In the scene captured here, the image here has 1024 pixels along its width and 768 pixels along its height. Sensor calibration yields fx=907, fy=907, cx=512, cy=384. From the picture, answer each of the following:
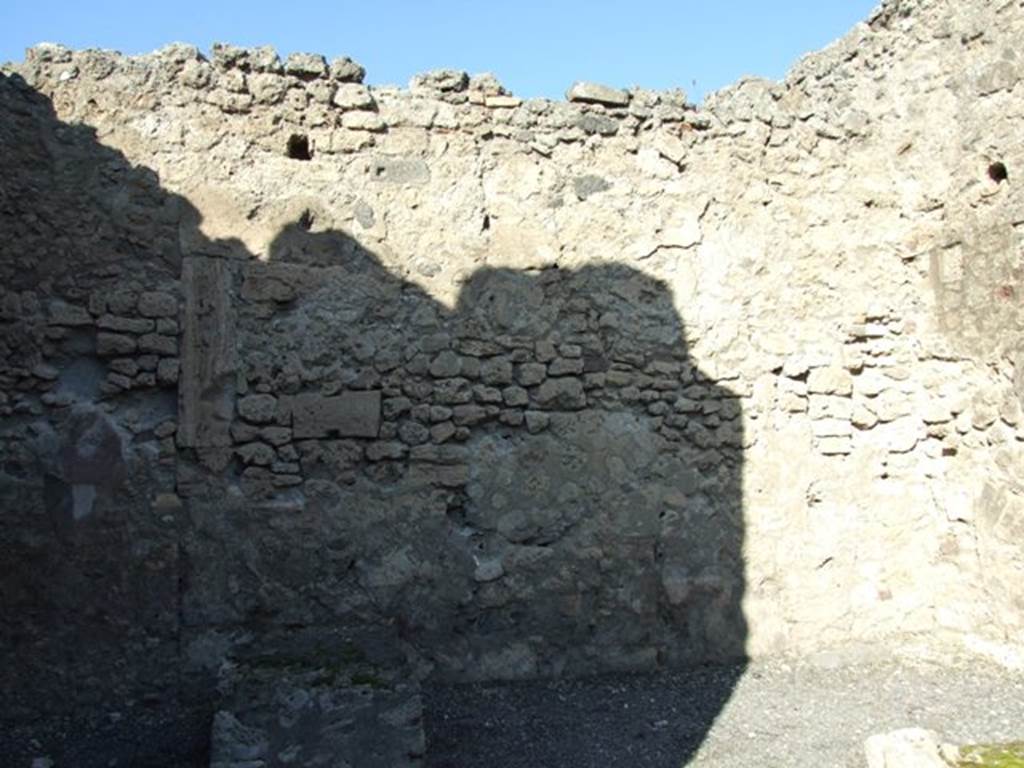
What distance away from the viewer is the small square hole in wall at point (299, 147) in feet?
15.4

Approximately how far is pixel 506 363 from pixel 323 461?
1.08 metres

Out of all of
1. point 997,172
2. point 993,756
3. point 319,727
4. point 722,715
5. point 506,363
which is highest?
point 997,172

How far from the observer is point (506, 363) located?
484cm

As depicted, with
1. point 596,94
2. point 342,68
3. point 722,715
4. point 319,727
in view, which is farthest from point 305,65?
point 722,715

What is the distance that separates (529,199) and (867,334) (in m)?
2.12

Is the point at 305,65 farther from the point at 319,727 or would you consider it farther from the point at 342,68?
the point at 319,727

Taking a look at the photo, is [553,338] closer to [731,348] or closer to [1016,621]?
[731,348]

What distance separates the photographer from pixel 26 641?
4121 mm

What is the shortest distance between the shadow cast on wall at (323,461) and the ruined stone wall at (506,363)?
0.7 inches

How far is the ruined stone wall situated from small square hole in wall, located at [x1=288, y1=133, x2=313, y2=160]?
0.02 metres

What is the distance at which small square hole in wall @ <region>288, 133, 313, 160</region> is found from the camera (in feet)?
15.4

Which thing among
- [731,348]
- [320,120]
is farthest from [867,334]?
[320,120]

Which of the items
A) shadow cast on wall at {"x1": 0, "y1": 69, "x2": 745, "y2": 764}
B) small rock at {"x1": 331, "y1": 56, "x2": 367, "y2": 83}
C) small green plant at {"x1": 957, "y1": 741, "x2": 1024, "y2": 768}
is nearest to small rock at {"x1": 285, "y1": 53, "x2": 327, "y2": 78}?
small rock at {"x1": 331, "y1": 56, "x2": 367, "y2": 83}

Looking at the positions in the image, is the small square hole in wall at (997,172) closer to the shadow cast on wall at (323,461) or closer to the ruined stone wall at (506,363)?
the ruined stone wall at (506,363)
